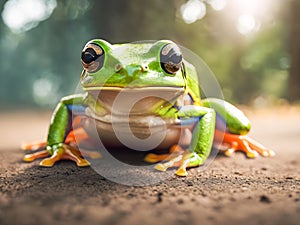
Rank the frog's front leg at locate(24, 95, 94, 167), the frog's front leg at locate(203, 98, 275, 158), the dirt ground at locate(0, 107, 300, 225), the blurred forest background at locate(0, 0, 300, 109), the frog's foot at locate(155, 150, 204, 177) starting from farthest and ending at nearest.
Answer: the blurred forest background at locate(0, 0, 300, 109), the frog's front leg at locate(203, 98, 275, 158), the frog's front leg at locate(24, 95, 94, 167), the frog's foot at locate(155, 150, 204, 177), the dirt ground at locate(0, 107, 300, 225)

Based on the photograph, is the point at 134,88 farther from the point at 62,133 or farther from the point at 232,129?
the point at 232,129

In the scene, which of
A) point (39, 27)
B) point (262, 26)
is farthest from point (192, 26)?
point (39, 27)

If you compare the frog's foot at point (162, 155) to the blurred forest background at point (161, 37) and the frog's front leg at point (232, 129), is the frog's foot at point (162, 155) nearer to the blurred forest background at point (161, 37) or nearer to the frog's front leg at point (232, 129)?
the frog's front leg at point (232, 129)

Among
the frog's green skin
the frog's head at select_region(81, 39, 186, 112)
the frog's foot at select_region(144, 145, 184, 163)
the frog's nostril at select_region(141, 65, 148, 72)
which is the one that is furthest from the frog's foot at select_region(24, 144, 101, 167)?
the frog's nostril at select_region(141, 65, 148, 72)

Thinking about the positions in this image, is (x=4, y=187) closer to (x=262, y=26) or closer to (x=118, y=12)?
(x=118, y=12)

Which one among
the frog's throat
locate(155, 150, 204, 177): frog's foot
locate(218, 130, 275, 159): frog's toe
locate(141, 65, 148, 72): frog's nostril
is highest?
locate(141, 65, 148, 72): frog's nostril

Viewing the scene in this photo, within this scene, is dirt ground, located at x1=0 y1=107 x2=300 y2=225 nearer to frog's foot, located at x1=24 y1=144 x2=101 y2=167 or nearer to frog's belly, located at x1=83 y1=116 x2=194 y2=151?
frog's foot, located at x1=24 y1=144 x2=101 y2=167

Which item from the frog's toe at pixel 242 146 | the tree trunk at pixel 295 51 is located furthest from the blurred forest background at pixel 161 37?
the frog's toe at pixel 242 146
